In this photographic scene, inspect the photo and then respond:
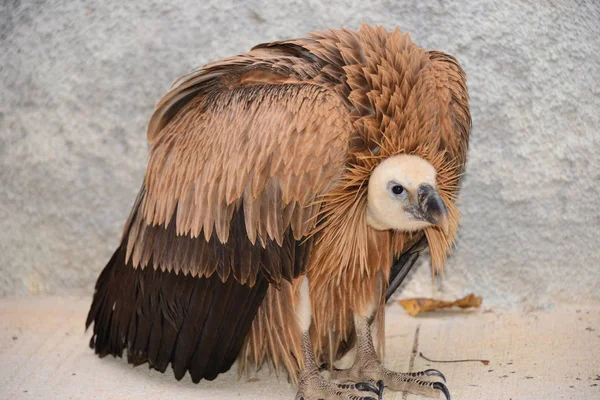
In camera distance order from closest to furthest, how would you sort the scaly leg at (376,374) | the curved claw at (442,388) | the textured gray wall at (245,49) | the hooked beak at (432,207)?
the hooked beak at (432,207) → the curved claw at (442,388) → the scaly leg at (376,374) → the textured gray wall at (245,49)

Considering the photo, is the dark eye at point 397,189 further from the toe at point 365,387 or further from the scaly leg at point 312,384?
the toe at point 365,387

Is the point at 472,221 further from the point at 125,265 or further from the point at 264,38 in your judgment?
the point at 125,265

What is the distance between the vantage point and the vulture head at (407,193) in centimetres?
368

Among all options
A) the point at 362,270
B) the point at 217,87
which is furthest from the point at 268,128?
the point at 362,270

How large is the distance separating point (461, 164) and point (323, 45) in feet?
2.79

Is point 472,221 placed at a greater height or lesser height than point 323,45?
lesser

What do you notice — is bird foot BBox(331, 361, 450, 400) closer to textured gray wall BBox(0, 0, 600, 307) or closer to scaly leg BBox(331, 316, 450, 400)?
scaly leg BBox(331, 316, 450, 400)

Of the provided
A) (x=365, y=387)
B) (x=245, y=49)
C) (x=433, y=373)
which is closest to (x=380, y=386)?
(x=365, y=387)

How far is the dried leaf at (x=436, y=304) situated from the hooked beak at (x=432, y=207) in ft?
5.12

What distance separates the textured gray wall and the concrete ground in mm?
256

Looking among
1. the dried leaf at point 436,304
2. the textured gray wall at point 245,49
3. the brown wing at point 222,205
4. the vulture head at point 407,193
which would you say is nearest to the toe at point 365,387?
the brown wing at point 222,205

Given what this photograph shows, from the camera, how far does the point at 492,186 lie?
5.18 metres

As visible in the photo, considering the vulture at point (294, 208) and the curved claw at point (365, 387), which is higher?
the vulture at point (294, 208)

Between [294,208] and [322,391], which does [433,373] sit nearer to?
[322,391]
